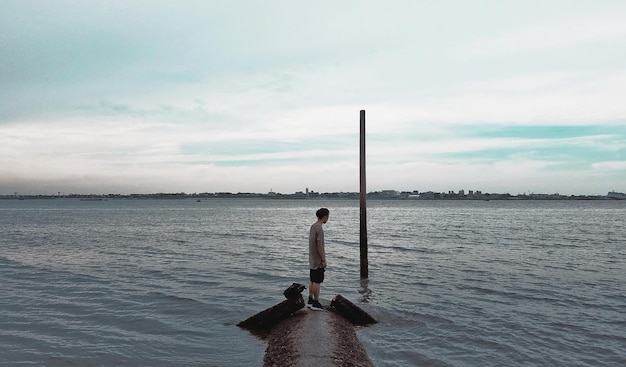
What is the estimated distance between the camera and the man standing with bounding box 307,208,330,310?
10.0m

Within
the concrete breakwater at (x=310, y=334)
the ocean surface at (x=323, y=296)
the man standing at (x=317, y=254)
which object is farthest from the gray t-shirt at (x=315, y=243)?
the ocean surface at (x=323, y=296)

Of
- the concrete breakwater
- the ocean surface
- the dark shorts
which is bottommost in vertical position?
the ocean surface

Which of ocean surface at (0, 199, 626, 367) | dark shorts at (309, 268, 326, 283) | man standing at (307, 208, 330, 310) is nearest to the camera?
ocean surface at (0, 199, 626, 367)

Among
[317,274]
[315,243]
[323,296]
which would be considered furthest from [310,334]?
[323,296]

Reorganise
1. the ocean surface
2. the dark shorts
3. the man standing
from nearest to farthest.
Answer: the ocean surface → the man standing → the dark shorts

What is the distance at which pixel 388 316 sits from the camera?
11945 millimetres

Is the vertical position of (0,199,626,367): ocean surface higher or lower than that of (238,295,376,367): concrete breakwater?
lower

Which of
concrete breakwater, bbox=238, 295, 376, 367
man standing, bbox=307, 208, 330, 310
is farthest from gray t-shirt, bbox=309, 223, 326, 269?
concrete breakwater, bbox=238, 295, 376, 367

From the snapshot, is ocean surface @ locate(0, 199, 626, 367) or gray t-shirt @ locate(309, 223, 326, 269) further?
gray t-shirt @ locate(309, 223, 326, 269)

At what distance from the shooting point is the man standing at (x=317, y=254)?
10016 millimetres

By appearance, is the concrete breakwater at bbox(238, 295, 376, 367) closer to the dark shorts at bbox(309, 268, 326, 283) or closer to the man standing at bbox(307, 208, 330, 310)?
the man standing at bbox(307, 208, 330, 310)

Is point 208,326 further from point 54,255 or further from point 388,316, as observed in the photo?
point 54,255

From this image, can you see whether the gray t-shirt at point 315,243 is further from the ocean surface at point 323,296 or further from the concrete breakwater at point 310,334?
the ocean surface at point 323,296

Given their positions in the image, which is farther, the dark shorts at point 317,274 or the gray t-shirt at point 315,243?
the dark shorts at point 317,274
